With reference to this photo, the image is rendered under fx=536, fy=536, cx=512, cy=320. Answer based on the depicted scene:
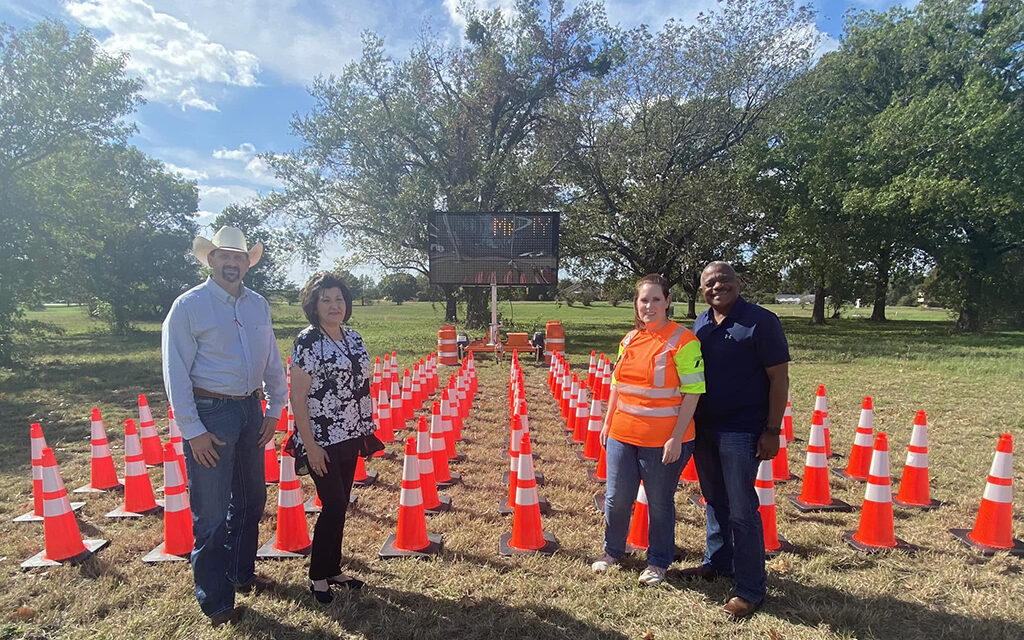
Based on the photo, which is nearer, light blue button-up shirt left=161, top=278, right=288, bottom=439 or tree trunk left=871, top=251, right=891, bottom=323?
light blue button-up shirt left=161, top=278, right=288, bottom=439

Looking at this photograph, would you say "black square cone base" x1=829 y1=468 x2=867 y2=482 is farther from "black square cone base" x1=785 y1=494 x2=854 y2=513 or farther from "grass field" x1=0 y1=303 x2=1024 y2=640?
"black square cone base" x1=785 y1=494 x2=854 y2=513

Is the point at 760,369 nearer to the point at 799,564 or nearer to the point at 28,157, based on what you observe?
the point at 799,564

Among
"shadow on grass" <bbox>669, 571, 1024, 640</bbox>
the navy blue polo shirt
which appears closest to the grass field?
"shadow on grass" <bbox>669, 571, 1024, 640</bbox>

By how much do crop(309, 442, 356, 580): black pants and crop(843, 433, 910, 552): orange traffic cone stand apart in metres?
3.42

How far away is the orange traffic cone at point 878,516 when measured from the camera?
369cm

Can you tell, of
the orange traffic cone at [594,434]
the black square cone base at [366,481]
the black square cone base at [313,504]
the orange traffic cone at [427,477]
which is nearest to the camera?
Answer: the orange traffic cone at [427,477]

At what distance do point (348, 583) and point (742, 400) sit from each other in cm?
253

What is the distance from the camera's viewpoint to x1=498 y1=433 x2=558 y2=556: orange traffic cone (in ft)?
12.3

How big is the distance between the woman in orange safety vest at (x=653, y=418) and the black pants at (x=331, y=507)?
1.58 meters

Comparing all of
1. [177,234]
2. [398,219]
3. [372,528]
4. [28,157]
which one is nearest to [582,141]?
[398,219]

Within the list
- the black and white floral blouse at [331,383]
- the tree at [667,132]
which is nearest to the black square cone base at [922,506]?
the black and white floral blouse at [331,383]

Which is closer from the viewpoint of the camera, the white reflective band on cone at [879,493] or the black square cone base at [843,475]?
the white reflective band on cone at [879,493]

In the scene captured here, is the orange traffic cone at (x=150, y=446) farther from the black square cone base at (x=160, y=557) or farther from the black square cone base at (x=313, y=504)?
the black square cone base at (x=160, y=557)

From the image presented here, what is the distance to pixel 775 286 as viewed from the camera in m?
33.4
